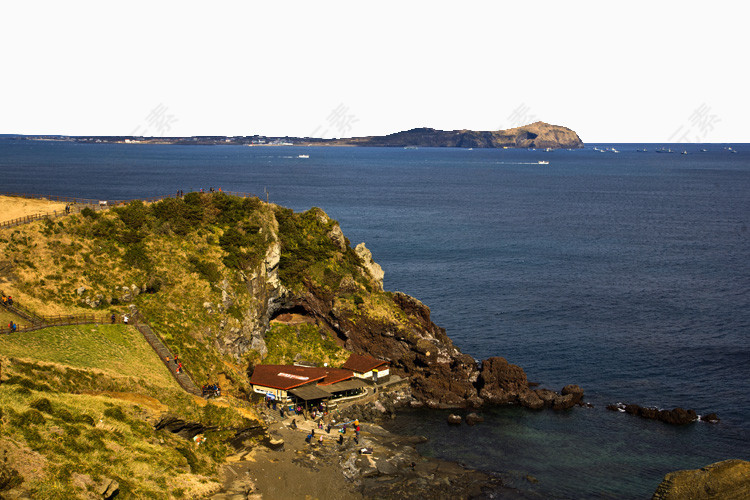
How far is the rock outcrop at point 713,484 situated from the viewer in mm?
32994

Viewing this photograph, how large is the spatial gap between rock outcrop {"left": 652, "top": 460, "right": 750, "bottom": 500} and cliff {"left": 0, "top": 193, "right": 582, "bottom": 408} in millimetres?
34507

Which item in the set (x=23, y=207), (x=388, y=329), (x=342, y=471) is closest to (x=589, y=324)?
(x=388, y=329)

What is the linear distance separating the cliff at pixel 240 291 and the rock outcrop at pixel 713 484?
113ft

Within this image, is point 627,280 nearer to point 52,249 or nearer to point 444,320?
point 444,320

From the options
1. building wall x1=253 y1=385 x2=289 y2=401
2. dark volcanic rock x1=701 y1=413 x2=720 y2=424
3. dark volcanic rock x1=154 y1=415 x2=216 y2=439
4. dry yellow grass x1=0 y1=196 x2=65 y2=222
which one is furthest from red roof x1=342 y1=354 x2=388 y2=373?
dry yellow grass x1=0 y1=196 x2=65 y2=222

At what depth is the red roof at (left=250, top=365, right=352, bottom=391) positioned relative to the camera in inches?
2603

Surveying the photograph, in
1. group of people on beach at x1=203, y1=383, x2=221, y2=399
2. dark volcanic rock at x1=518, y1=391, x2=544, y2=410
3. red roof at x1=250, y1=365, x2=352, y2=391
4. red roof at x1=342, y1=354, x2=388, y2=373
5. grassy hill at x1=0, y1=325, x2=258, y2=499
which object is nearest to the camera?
grassy hill at x1=0, y1=325, x2=258, y2=499

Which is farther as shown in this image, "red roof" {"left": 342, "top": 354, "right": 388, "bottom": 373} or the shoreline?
"red roof" {"left": 342, "top": 354, "right": 388, "bottom": 373}

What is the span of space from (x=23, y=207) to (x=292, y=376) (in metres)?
38.3

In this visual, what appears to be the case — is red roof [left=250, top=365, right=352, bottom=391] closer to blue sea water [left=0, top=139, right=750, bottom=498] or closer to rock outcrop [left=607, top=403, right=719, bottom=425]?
blue sea water [left=0, top=139, right=750, bottom=498]

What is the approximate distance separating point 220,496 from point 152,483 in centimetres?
487

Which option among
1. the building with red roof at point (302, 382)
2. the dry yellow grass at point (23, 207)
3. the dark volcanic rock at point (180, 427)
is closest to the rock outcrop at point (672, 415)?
the building with red roof at point (302, 382)

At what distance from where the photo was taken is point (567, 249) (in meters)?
139

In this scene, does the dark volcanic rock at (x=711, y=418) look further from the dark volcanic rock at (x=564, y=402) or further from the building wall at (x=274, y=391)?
the building wall at (x=274, y=391)
